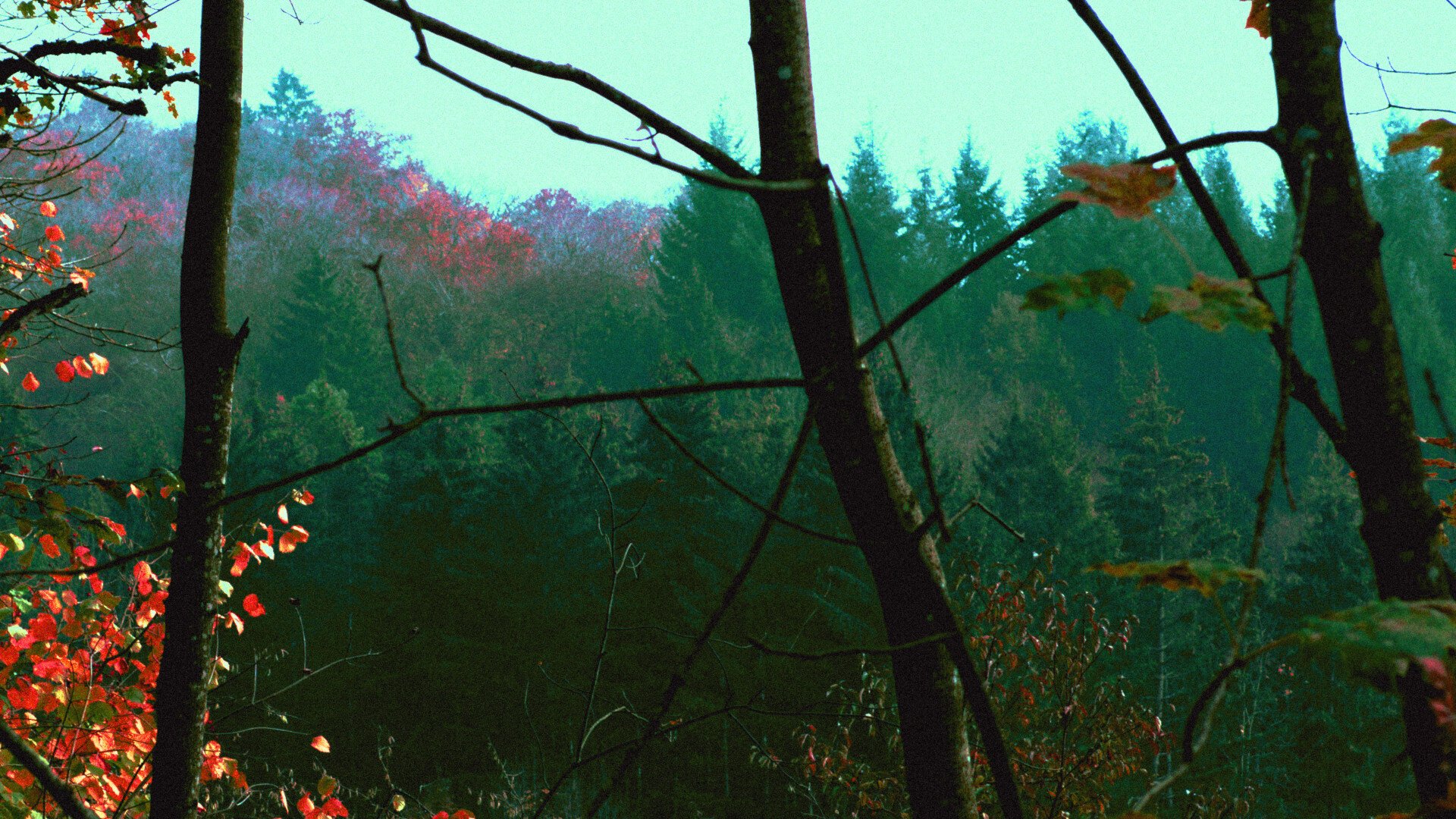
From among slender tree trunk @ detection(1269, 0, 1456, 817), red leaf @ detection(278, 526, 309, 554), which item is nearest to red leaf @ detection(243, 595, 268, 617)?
red leaf @ detection(278, 526, 309, 554)

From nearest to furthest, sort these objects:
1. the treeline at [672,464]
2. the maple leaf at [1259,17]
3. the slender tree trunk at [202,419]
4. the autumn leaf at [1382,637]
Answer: the autumn leaf at [1382,637]
the maple leaf at [1259,17]
the slender tree trunk at [202,419]
the treeline at [672,464]

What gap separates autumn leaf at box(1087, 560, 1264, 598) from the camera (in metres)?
0.84

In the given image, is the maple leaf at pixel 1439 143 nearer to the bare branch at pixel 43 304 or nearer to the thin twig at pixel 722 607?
the thin twig at pixel 722 607

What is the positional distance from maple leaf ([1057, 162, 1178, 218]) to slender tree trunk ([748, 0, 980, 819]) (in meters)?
0.41

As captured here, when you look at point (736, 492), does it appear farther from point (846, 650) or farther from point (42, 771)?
point (42, 771)

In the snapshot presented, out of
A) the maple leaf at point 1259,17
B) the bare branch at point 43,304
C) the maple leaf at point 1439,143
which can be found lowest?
the bare branch at point 43,304

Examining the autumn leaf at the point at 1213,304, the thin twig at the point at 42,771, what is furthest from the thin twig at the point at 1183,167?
the thin twig at the point at 42,771

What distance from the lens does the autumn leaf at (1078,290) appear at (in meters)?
0.78

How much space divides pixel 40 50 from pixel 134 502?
23.8 metres

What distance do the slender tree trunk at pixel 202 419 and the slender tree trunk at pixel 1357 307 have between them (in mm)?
1801

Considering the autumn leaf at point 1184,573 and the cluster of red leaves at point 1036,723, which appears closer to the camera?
the autumn leaf at point 1184,573

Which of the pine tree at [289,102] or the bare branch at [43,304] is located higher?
the pine tree at [289,102]

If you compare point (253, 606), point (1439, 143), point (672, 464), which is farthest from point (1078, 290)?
point (672, 464)

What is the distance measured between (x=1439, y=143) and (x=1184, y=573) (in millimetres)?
891
